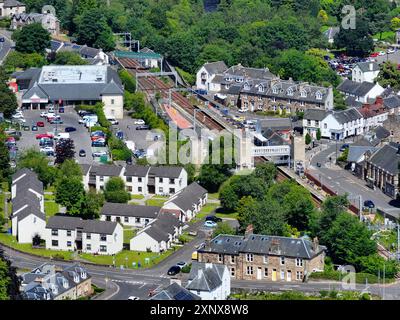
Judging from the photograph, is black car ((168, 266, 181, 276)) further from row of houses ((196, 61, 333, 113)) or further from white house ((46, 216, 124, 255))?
row of houses ((196, 61, 333, 113))

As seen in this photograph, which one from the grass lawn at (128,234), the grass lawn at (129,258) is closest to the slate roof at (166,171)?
the grass lawn at (128,234)

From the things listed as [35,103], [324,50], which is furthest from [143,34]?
[35,103]

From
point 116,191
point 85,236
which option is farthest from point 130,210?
point 85,236

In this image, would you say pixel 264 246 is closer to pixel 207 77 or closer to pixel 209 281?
pixel 209 281

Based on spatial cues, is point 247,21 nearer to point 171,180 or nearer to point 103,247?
point 171,180

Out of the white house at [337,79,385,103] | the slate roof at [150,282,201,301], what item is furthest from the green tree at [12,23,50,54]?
the slate roof at [150,282,201,301]

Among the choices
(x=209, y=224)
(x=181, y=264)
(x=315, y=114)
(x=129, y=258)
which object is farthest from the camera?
(x=315, y=114)
